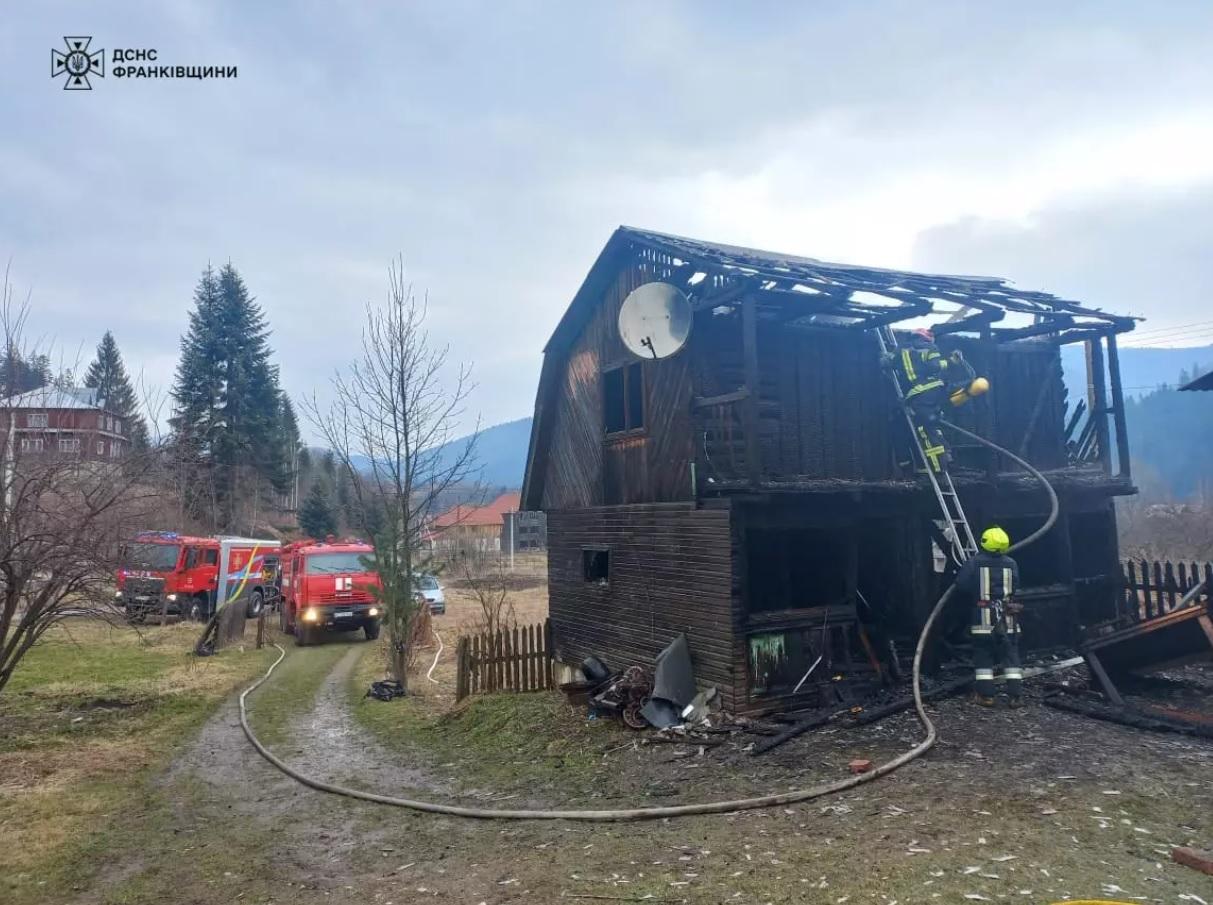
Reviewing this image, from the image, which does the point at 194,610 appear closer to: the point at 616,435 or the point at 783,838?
the point at 616,435

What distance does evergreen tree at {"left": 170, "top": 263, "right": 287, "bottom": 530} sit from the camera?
40.9 meters

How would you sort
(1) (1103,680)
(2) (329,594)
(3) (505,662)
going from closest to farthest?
(1) (1103,680) < (3) (505,662) < (2) (329,594)

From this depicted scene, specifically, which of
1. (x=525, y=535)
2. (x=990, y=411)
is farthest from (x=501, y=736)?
(x=525, y=535)

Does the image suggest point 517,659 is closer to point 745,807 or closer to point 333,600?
point 745,807

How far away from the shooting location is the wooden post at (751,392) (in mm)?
9125

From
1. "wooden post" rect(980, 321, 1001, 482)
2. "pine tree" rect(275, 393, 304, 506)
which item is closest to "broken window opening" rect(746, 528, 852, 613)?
"wooden post" rect(980, 321, 1001, 482)

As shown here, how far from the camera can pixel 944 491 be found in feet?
34.4

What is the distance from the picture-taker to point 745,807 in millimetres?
6422

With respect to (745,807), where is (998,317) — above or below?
above

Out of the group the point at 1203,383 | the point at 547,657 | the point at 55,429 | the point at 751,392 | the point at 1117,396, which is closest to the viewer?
the point at 751,392

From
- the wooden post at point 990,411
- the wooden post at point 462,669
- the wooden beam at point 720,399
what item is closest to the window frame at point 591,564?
the wooden post at point 462,669

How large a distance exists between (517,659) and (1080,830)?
8.88 m

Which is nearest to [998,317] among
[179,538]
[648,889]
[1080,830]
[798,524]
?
[798,524]

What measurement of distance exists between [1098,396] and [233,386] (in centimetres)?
4088
